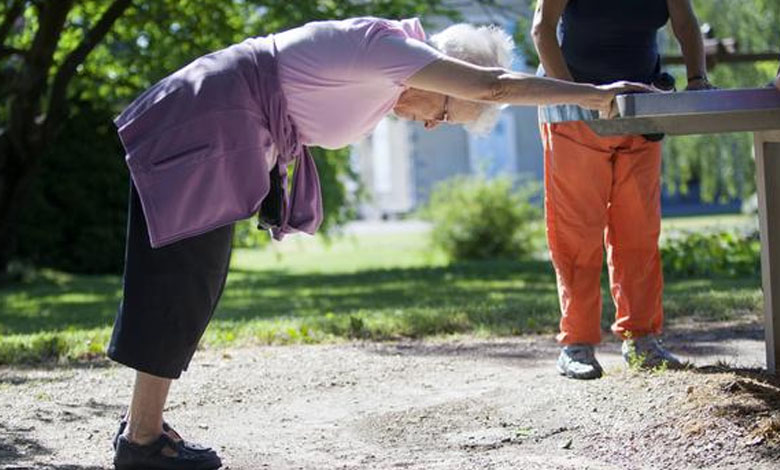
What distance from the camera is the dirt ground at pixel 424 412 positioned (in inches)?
165

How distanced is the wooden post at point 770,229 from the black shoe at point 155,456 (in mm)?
2377

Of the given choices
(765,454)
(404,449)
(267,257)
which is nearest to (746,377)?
(765,454)

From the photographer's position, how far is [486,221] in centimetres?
1897

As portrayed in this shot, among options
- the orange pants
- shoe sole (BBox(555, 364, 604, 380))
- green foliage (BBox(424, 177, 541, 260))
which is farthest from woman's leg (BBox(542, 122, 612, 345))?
green foliage (BBox(424, 177, 541, 260))

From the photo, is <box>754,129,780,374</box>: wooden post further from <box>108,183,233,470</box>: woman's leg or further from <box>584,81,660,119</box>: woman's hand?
<box>108,183,233,470</box>: woman's leg

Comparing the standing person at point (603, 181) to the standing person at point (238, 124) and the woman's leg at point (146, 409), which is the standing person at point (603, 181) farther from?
the woman's leg at point (146, 409)

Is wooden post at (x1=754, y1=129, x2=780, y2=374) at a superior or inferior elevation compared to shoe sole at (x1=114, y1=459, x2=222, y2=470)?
superior

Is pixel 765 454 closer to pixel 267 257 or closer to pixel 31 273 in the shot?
pixel 31 273

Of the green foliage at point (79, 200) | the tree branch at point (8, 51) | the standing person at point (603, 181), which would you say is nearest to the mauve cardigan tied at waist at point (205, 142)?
the standing person at point (603, 181)

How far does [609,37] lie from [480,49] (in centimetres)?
142

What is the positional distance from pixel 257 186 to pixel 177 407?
1.83m

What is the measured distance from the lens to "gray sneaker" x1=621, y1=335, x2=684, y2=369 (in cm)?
516

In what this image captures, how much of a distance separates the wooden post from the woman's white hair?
137cm

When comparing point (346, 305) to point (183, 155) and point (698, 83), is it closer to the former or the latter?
point (698, 83)
